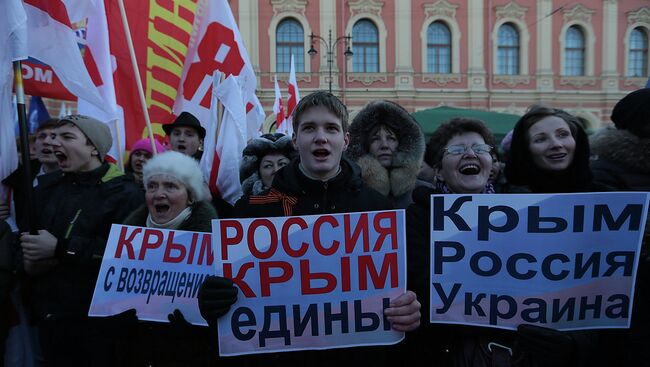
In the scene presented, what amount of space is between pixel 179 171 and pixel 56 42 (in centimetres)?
130

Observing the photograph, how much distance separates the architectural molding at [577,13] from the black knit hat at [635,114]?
24.6 metres

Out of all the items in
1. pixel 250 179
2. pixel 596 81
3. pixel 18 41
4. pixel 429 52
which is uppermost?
pixel 429 52

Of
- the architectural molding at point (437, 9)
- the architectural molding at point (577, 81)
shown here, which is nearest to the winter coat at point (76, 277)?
the architectural molding at point (437, 9)

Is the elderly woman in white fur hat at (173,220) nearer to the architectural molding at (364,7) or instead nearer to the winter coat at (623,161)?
the winter coat at (623,161)

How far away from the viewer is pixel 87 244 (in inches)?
100

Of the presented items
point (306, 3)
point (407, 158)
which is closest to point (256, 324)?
point (407, 158)

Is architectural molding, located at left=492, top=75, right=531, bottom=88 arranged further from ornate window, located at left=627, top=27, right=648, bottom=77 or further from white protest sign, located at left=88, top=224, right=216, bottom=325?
white protest sign, located at left=88, top=224, right=216, bottom=325

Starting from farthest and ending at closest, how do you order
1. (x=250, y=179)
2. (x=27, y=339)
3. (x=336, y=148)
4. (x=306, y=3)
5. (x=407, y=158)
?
(x=306, y=3), (x=250, y=179), (x=407, y=158), (x=27, y=339), (x=336, y=148)

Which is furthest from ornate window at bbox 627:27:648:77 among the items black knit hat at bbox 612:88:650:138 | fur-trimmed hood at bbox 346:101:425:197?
black knit hat at bbox 612:88:650:138

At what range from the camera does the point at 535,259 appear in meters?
1.90

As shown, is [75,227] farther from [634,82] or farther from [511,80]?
[634,82]

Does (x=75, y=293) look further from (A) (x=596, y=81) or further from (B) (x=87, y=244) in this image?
(A) (x=596, y=81)

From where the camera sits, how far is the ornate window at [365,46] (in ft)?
74.5

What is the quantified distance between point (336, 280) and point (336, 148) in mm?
594
